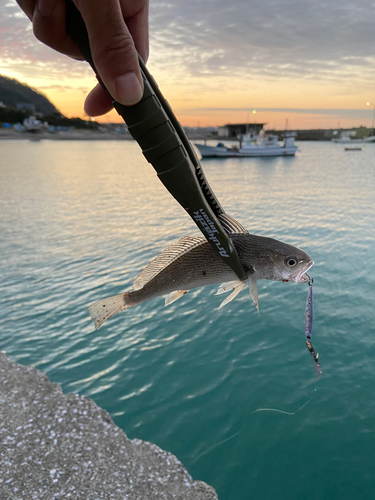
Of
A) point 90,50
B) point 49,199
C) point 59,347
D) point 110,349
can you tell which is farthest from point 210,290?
point 49,199

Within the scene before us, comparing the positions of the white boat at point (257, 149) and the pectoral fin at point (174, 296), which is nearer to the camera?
the pectoral fin at point (174, 296)

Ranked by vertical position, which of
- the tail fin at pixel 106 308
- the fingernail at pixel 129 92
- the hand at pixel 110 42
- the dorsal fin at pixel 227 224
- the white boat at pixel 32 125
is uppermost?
the white boat at pixel 32 125

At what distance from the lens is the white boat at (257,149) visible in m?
79.5

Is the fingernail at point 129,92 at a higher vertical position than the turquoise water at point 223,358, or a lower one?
higher

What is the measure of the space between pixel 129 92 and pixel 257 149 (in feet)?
270

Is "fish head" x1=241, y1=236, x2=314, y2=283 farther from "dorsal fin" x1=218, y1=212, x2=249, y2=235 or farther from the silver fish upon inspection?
"dorsal fin" x1=218, y1=212, x2=249, y2=235

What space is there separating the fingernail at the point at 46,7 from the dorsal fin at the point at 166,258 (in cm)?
175

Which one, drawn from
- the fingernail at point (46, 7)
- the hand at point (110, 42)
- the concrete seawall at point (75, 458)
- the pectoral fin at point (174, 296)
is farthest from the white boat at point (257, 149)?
the pectoral fin at point (174, 296)

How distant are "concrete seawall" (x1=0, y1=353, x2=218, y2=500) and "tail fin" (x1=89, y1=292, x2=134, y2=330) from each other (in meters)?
5.79

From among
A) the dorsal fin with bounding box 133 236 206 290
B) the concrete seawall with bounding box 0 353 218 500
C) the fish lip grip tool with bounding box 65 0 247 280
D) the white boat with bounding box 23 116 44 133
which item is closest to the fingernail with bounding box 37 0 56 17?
the fish lip grip tool with bounding box 65 0 247 280

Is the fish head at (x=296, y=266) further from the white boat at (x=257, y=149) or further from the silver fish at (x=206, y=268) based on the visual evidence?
the white boat at (x=257, y=149)

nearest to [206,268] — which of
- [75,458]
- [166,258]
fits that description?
[166,258]

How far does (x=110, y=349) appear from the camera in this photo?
10.9m

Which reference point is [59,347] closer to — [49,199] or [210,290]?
[210,290]
